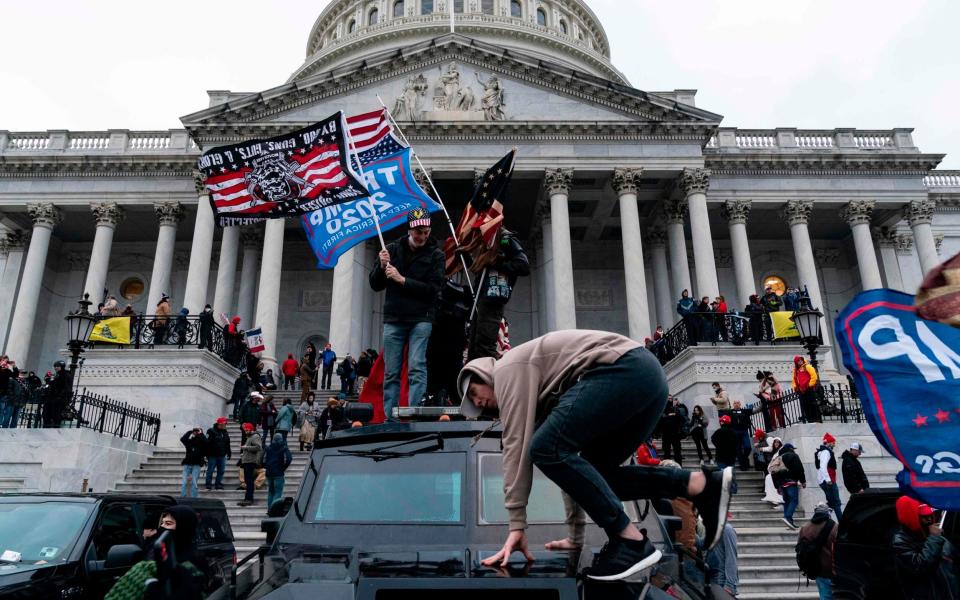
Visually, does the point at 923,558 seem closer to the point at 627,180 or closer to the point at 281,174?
the point at 281,174

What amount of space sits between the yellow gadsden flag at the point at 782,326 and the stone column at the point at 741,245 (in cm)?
686

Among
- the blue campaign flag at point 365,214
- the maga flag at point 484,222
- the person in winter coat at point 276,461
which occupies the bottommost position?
the person in winter coat at point 276,461

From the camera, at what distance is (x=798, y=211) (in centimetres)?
3312

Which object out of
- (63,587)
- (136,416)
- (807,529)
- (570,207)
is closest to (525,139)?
(570,207)

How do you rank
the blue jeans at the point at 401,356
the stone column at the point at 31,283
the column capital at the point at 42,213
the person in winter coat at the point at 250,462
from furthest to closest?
the column capital at the point at 42,213, the stone column at the point at 31,283, the person in winter coat at the point at 250,462, the blue jeans at the point at 401,356

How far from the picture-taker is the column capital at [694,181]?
97.1 feet

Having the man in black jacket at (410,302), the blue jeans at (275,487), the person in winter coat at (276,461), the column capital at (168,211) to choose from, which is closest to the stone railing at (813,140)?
the column capital at (168,211)

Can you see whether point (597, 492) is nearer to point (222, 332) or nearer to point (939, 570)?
point (939, 570)

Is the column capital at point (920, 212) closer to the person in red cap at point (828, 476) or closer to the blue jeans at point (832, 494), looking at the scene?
the person in red cap at point (828, 476)

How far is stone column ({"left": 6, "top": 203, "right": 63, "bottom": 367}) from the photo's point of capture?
31.1 meters

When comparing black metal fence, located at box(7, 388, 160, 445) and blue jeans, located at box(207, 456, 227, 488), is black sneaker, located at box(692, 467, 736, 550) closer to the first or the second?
blue jeans, located at box(207, 456, 227, 488)

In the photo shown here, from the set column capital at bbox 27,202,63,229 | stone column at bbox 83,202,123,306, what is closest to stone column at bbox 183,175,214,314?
stone column at bbox 83,202,123,306

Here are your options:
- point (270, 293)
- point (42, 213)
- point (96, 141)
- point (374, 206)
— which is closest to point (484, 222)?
point (374, 206)

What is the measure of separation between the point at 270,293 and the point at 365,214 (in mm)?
18235
